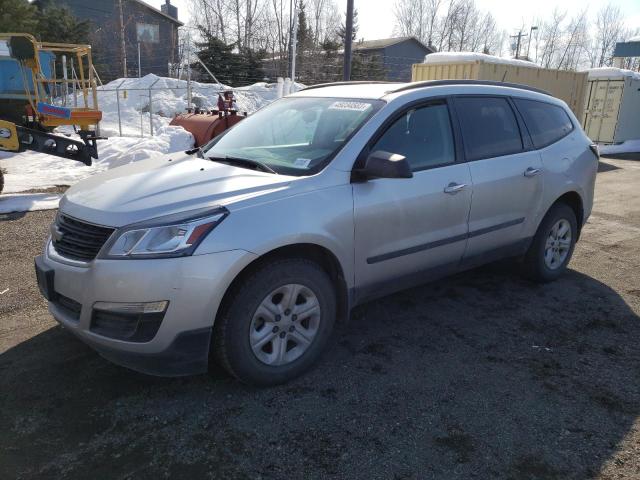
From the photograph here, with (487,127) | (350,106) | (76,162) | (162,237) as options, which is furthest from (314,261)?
(76,162)

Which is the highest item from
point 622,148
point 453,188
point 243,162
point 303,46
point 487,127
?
point 303,46

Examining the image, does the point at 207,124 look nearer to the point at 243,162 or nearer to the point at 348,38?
the point at 348,38

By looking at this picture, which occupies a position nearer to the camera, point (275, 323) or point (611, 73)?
point (275, 323)

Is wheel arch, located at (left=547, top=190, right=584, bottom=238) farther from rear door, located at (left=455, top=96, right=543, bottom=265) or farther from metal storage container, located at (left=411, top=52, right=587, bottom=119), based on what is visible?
metal storage container, located at (left=411, top=52, right=587, bottom=119)

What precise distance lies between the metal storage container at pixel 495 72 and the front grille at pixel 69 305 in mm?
10705

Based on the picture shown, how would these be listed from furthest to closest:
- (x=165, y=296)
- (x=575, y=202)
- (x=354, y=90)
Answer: (x=575, y=202) → (x=354, y=90) → (x=165, y=296)

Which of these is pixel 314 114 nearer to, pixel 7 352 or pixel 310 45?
pixel 7 352

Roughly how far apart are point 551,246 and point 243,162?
311 centimetres

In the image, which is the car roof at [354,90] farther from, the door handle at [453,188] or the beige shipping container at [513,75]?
the beige shipping container at [513,75]

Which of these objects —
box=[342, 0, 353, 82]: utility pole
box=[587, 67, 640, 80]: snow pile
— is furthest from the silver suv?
box=[587, 67, 640, 80]: snow pile

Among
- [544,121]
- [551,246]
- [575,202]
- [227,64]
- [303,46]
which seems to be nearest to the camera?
[544,121]

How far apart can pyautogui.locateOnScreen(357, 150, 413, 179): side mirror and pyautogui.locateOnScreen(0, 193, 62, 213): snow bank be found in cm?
573

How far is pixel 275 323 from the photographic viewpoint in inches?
120

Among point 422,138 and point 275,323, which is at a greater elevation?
point 422,138
